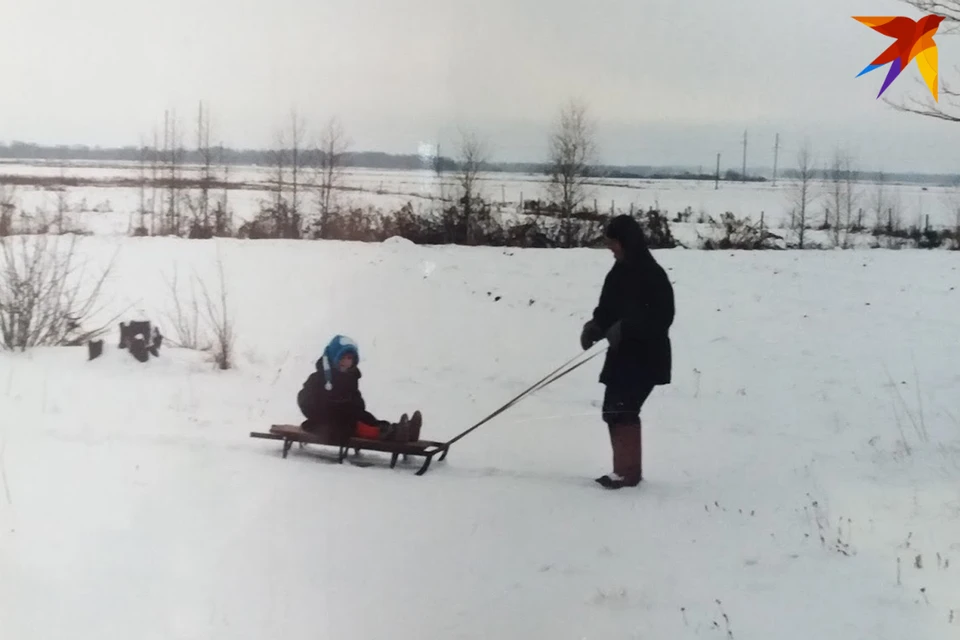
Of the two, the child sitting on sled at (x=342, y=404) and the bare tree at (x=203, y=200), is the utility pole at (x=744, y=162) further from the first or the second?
the bare tree at (x=203, y=200)

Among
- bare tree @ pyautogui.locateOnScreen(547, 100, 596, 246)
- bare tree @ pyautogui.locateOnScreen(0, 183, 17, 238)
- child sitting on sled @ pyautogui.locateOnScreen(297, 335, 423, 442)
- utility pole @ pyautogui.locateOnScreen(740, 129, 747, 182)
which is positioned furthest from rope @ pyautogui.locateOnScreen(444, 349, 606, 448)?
bare tree @ pyautogui.locateOnScreen(0, 183, 17, 238)

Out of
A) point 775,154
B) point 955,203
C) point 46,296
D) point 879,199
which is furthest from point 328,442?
point 955,203

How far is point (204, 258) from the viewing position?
7.60 feet

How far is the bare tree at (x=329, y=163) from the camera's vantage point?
2.26 meters

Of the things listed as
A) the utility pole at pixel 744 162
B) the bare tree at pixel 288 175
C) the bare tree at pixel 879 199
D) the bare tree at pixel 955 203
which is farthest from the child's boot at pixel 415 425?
the bare tree at pixel 955 203

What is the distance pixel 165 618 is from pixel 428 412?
972 millimetres

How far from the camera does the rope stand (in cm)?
227

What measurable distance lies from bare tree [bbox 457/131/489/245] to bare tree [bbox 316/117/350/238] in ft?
1.21

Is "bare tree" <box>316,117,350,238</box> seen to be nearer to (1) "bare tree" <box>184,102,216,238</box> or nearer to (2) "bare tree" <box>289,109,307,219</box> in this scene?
(2) "bare tree" <box>289,109,307,219</box>

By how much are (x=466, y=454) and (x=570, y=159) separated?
0.96m

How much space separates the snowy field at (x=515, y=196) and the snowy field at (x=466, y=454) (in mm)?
93

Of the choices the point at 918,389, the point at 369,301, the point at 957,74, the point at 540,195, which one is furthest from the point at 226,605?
the point at 957,74

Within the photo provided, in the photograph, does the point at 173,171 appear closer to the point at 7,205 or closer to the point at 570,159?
the point at 7,205

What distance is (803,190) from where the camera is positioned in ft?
7.43
